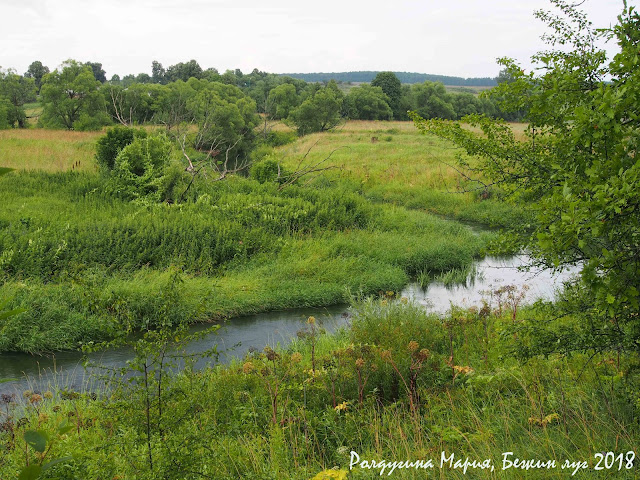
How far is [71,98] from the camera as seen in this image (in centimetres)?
3903

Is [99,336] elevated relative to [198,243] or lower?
lower

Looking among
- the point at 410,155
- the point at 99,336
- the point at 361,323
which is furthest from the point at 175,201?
the point at 410,155

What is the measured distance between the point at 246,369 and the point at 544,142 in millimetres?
3240

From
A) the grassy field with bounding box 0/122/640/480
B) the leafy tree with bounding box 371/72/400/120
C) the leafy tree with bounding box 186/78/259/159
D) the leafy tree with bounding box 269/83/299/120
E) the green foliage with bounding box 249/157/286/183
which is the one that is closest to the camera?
the grassy field with bounding box 0/122/640/480

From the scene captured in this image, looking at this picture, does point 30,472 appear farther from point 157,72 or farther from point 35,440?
point 157,72

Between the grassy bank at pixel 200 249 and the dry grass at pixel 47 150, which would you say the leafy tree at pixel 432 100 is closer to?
the dry grass at pixel 47 150

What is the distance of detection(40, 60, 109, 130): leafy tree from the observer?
38.4 meters

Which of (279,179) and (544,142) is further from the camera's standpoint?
(279,179)

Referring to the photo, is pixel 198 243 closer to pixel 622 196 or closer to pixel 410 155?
pixel 622 196

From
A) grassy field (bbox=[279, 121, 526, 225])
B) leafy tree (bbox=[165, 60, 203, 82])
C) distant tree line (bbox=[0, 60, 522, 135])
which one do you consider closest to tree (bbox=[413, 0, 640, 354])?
grassy field (bbox=[279, 121, 526, 225])

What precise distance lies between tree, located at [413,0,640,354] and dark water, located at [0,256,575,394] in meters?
1.69

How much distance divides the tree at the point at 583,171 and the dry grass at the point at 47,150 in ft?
49.4

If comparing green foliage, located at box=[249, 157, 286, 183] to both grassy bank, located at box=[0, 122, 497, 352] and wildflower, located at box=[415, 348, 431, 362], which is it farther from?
wildflower, located at box=[415, 348, 431, 362]

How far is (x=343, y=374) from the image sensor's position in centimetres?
550
